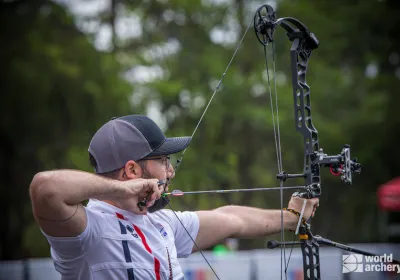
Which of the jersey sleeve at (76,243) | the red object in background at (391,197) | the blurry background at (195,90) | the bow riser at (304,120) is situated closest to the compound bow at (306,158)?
the bow riser at (304,120)

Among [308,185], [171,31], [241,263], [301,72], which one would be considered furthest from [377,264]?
[171,31]

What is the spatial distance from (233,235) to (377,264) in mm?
1006

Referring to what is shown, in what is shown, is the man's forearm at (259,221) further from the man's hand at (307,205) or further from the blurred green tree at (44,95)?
the blurred green tree at (44,95)

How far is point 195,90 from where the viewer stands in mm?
12672


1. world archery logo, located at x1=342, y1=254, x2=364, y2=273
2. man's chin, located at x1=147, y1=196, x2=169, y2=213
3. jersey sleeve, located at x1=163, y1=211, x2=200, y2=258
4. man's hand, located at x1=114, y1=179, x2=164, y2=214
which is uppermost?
man's hand, located at x1=114, y1=179, x2=164, y2=214

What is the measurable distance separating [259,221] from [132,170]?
83cm

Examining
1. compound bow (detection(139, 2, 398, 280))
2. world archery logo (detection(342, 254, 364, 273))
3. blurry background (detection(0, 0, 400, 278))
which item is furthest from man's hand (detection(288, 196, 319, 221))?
blurry background (detection(0, 0, 400, 278))

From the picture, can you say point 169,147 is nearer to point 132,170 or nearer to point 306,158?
point 132,170

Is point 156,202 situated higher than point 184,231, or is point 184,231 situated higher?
point 156,202

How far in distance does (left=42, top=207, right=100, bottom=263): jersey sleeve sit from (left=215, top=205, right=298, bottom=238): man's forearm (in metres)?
0.88

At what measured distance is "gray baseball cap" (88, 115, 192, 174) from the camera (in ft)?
8.63

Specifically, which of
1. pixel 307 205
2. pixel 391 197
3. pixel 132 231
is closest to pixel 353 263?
pixel 307 205

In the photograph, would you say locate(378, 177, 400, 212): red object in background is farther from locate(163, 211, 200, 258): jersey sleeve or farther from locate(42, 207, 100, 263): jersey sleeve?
locate(42, 207, 100, 263): jersey sleeve

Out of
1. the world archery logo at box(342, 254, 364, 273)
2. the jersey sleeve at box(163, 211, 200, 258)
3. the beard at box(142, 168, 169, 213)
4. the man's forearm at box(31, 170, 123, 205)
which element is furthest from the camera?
the world archery logo at box(342, 254, 364, 273)
